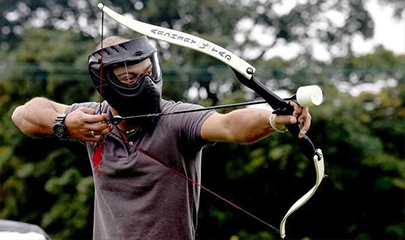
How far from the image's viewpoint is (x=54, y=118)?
3400 mm

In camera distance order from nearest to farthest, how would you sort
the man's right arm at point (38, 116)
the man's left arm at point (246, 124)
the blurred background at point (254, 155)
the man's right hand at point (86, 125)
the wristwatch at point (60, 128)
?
1. the man's left arm at point (246, 124)
2. the man's right hand at point (86, 125)
3. the wristwatch at point (60, 128)
4. the man's right arm at point (38, 116)
5. the blurred background at point (254, 155)

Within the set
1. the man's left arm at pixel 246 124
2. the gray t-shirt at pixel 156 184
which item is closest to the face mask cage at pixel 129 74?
the gray t-shirt at pixel 156 184

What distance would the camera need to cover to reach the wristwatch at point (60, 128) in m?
3.24

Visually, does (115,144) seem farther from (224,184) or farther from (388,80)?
(388,80)

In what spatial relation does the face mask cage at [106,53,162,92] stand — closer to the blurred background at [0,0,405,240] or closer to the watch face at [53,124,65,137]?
the watch face at [53,124,65,137]

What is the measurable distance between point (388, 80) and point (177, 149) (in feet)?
30.9

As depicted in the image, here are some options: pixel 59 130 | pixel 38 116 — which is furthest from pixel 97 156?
pixel 38 116

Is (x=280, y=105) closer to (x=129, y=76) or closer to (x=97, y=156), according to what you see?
(x=129, y=76)

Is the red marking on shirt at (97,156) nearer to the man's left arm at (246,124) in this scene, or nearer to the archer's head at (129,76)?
the archer's head at (129,76)

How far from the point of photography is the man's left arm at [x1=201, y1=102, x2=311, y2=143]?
2650 millimetres

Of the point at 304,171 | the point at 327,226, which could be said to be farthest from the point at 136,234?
the point at 327,226

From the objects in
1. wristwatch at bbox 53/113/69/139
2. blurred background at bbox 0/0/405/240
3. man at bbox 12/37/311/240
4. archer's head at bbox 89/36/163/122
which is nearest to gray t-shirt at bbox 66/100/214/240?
man at bbox 12/37/311/240

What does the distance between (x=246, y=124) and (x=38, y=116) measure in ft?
3.42

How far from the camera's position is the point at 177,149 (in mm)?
3176
